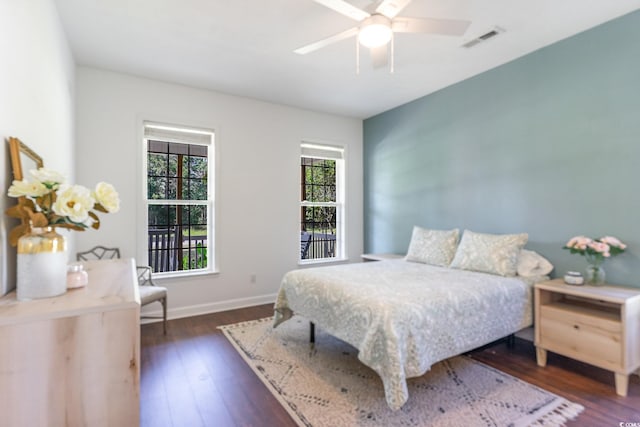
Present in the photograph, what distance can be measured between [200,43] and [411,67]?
2.11 metres

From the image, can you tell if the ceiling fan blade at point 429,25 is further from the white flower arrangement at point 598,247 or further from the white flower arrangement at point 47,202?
the white flower arrangement at point 47,202

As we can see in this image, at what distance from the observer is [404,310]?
6.56 ft

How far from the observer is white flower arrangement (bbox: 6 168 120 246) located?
46.6 inches

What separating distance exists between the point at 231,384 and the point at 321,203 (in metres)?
3.09

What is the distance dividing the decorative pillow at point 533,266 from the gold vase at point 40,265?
3.32 meters

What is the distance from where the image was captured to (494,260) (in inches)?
116

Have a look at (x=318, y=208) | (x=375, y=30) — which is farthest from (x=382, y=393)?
(x=318, y=208)

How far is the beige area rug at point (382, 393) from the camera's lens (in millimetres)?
1915

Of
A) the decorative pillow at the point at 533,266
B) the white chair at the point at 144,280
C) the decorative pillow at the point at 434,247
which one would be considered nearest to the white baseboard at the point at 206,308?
the white chair at the point at 144,280

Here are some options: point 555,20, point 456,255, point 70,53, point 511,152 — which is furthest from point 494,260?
point 70,53

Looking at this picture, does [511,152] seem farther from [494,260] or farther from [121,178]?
[121,178]

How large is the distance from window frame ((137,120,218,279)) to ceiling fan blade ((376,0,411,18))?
2.69 m

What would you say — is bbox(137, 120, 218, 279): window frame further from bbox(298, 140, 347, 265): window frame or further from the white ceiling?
bbox(298, 140, 347, 265): window frame

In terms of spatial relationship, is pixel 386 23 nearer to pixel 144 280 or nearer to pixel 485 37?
pixel 485 37
